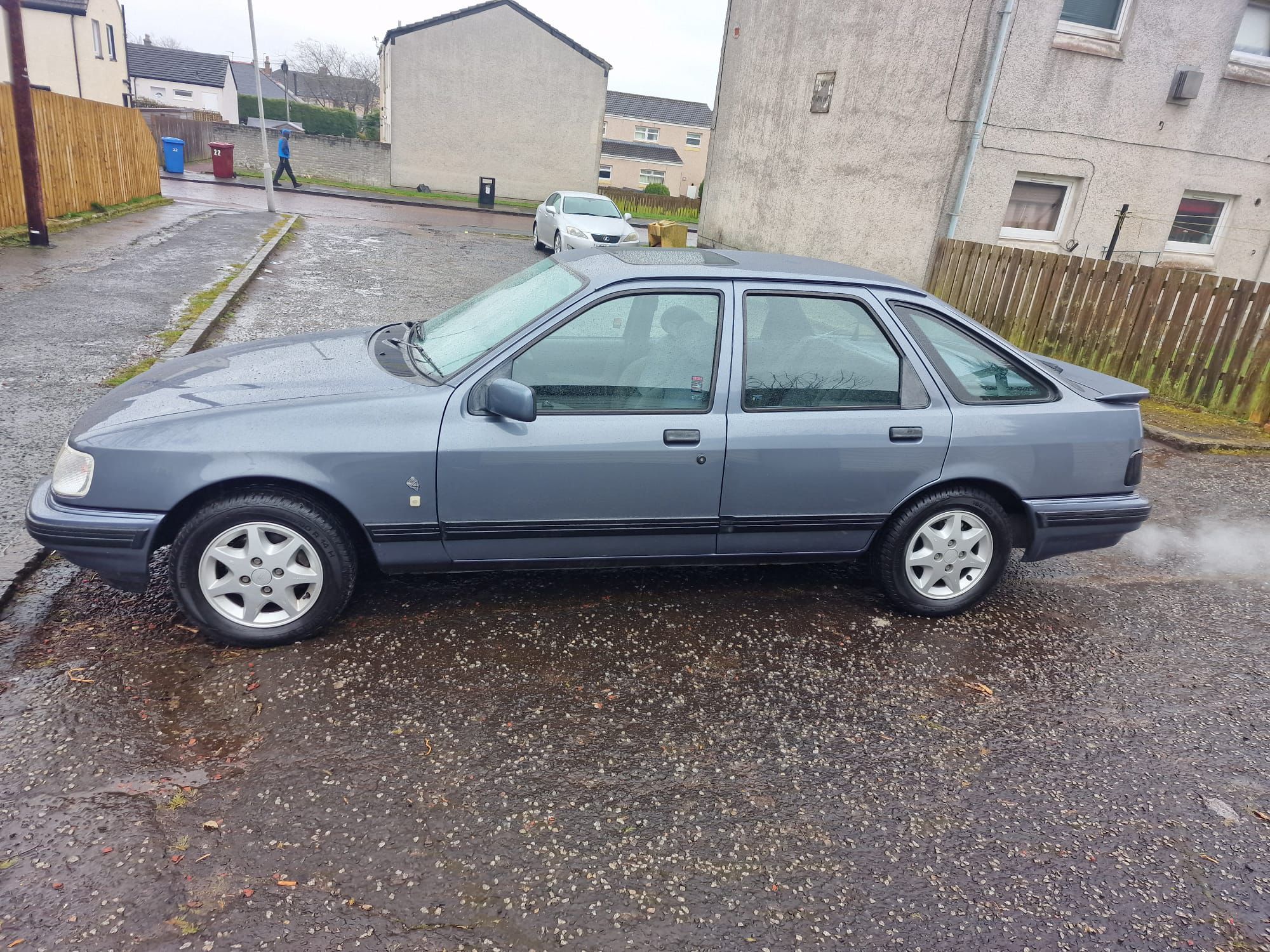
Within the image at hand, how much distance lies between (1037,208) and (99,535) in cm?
1188

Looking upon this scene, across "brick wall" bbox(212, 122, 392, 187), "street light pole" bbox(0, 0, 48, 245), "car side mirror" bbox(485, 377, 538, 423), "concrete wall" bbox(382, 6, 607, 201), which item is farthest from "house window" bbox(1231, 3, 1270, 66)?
"brick wall" bbox(212, 122, 392, 187)

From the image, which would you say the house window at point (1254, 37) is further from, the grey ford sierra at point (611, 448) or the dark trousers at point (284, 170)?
the dark trousers at point (284, 170)

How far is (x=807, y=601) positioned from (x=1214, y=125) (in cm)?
1103

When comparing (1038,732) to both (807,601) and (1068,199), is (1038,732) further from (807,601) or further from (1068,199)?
(1068,199)

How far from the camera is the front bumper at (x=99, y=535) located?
3100 mm

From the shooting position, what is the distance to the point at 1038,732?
324cm

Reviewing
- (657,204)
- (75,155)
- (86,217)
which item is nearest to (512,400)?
(86,217)

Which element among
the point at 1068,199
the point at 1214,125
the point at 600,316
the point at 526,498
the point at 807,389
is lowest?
the point at 526,498

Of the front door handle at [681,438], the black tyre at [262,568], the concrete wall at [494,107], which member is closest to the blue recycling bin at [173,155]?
the concrete wall at [494,107]

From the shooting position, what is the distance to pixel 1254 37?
10.6 m

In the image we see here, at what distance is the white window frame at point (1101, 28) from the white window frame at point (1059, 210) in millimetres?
1679

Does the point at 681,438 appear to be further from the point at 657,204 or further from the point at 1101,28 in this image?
the point at 657,204

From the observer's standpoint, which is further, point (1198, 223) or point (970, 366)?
point (1198, 223)

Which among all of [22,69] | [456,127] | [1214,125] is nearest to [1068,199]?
[1214,125]
